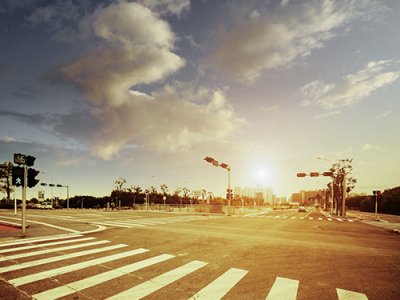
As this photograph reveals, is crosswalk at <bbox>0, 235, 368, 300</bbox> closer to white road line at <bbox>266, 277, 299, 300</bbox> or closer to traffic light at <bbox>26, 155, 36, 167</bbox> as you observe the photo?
white road line at <bbox>266, 277, 299, 300</bbox>

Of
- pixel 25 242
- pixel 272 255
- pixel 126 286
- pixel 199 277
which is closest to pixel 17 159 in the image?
pixel 25 242

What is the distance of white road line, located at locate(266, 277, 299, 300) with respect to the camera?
5246mm

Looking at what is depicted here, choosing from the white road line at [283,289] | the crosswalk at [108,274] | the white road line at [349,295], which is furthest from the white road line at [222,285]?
the white road line at [349,295]

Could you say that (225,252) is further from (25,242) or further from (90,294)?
(25,242)

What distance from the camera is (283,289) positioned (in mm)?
5691

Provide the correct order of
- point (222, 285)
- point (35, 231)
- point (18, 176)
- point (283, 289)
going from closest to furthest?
point (283, 289) < point (222, 285) < point (18, 176) < point (35, 231)

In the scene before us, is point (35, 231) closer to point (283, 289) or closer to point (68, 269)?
point (68, 269)

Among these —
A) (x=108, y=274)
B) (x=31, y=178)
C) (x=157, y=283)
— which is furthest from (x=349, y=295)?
(x=31, y=178)

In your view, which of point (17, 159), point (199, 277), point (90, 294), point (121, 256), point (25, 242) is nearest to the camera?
point (90, 294)

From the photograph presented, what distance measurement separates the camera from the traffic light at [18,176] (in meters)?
12.6

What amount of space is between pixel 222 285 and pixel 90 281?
3031 mm

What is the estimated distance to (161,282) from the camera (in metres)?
5.99

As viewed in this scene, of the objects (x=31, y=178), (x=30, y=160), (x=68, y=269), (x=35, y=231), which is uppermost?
(x=30, y=160)

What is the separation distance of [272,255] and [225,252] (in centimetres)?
169
